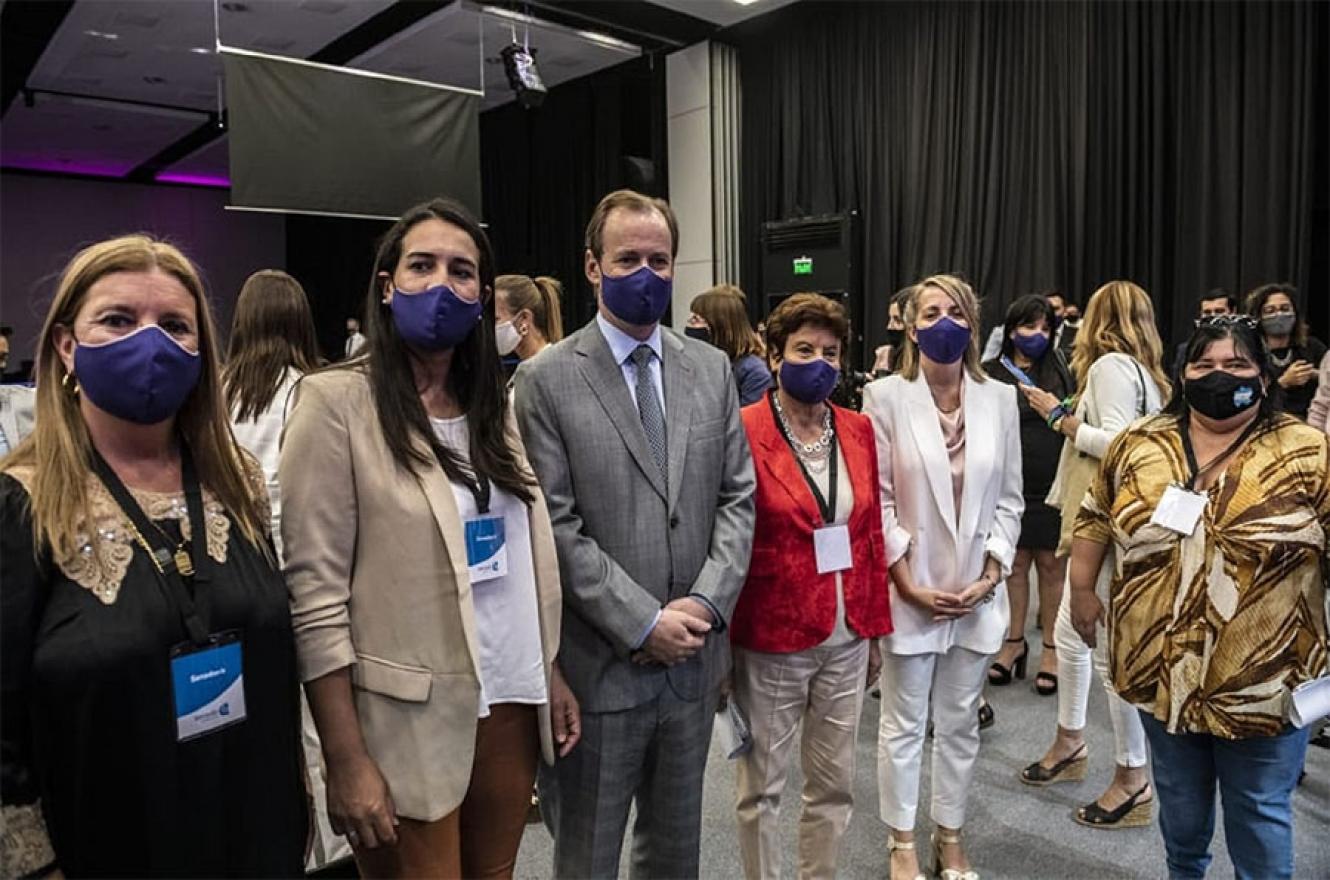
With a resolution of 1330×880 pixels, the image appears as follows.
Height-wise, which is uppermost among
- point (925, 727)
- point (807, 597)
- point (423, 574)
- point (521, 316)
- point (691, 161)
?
point (691, 161)

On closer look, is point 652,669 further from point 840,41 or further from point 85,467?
point 840,41

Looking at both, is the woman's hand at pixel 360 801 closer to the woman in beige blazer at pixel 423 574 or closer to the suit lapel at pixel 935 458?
the woman in beige blazer at pixel 423 574

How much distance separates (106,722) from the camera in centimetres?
109

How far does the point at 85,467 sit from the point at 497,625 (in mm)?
621

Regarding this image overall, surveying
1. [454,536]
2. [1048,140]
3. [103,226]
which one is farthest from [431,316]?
[103,226]

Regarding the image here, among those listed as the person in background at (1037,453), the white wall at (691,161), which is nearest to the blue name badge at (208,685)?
the person in background at (1037,453)

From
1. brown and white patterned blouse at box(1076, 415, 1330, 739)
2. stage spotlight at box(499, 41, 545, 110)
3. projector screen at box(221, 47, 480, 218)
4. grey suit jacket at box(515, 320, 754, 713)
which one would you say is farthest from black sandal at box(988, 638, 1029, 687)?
stage spotlight at box(499, 41, 545, 110)

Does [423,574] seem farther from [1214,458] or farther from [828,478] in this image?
[1214,458]

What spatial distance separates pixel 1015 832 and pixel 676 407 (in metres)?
1.80

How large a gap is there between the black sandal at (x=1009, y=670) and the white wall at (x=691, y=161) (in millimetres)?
4796

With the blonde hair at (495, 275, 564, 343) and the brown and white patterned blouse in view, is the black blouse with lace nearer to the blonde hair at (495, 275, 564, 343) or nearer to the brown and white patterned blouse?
the brown and white patterned blouse

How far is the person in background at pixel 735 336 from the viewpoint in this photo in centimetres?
341

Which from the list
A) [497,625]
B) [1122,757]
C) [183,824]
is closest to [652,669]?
[497,625]

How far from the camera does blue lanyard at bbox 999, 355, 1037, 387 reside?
3.58 m
